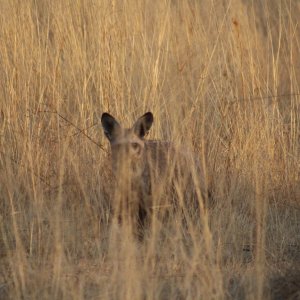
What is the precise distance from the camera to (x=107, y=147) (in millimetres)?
5945

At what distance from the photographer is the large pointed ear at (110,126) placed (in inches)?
211

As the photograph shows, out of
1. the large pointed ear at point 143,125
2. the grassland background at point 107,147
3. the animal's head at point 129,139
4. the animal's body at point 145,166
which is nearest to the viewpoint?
the grassland background at point 107,147

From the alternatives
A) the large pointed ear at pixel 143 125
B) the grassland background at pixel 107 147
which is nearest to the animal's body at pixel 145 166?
the large pointed ear at pixel 143 125

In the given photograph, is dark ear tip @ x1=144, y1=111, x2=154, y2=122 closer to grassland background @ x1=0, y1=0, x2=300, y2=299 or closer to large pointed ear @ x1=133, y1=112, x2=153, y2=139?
large pointed ear @ x1=133, y1=112, x2=153, y2=139

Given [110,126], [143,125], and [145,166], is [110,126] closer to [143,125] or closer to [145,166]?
[143,125]

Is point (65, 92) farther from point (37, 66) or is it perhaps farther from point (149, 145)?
point (149, 145)

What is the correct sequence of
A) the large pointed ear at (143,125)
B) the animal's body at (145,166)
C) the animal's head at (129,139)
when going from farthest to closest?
the large pointed ear at (143,125), the animal's head at (129,139), the animal's body at (145,166)

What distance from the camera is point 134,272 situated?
148 inches

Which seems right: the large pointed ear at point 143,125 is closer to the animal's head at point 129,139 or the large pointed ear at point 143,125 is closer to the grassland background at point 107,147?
the animal's head at point 129,139

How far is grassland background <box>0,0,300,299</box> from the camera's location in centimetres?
402

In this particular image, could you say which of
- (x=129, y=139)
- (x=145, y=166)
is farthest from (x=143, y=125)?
(x=145, y=166)

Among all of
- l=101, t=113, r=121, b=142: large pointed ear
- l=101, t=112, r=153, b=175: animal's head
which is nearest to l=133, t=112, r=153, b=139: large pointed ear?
l=101, t=112, r=153, b=175: animal's head

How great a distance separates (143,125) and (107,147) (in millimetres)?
590

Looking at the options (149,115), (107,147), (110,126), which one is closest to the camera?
(149,115)
